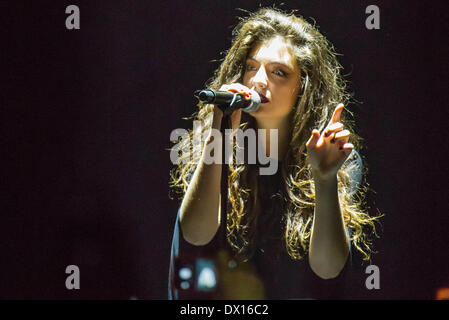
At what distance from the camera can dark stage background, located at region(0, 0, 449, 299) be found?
203cm

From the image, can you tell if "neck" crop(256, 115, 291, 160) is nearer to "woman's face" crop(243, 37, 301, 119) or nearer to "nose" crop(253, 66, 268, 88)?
"woman's face" crop(243, 37, 301, 119)

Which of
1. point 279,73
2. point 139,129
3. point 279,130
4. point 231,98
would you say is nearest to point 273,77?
point 279,73

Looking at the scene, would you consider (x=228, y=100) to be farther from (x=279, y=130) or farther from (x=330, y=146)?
(x=279, y=130)

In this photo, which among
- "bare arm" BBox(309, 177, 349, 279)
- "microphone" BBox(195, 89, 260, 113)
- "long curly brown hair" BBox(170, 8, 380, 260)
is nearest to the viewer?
"microphone" BBox(195, 89, 260, 113)

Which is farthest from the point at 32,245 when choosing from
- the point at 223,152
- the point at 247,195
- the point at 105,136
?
the point at 223,152

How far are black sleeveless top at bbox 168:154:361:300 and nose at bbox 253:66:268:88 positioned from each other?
439mm

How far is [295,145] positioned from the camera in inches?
68.7

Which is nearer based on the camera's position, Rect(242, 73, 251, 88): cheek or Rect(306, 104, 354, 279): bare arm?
Rect(306, 104, 354, 279): bare arm

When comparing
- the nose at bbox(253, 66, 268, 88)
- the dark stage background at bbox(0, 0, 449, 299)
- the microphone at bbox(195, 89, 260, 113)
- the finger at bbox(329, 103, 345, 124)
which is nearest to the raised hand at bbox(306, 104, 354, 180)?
the finger at bbox(329, 103, 345, 124)

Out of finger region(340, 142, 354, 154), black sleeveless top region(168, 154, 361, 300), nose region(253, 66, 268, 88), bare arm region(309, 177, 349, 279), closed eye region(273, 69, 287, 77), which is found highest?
closed eye region(273, 69, 287, 77)

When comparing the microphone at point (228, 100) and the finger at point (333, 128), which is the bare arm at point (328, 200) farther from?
the microphone at point (228, 100)

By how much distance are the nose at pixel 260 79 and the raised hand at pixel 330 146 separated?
297 mm

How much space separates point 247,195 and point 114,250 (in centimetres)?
66

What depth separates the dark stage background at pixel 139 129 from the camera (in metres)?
2.03
